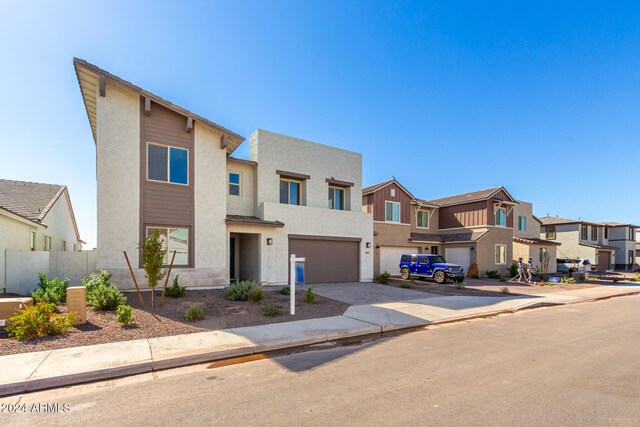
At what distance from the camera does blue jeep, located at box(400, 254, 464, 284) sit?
68.3ft

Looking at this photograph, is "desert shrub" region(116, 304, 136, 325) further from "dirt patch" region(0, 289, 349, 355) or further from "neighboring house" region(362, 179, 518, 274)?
"neighboring house" region(362, 179, 518, 274)

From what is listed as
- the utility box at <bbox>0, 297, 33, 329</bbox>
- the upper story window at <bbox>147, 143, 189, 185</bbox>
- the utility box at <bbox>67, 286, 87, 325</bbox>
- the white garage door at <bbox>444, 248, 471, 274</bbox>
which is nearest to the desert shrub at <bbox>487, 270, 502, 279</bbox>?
the white garage door at <bbox>444, 248, 471, 274</bbox>

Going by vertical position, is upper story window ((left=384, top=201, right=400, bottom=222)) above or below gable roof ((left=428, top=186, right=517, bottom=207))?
below

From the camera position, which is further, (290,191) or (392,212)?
(392,212)

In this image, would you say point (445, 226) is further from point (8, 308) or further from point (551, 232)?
point (8, 308)

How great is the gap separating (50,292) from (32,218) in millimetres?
6267

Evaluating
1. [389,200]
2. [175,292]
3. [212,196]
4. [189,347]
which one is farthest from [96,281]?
[389,200]

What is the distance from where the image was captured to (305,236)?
60.0 feet

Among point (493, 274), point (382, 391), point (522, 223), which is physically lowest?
point (493, 274)

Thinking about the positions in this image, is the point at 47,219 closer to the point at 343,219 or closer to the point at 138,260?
the point at 138,260

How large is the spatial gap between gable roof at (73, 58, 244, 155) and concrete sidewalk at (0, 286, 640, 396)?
9.32m

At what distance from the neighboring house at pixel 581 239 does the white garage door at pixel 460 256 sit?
739 inches

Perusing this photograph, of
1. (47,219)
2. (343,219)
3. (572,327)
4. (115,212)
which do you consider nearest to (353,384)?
(572,327)

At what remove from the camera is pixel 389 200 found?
83.8 feet
